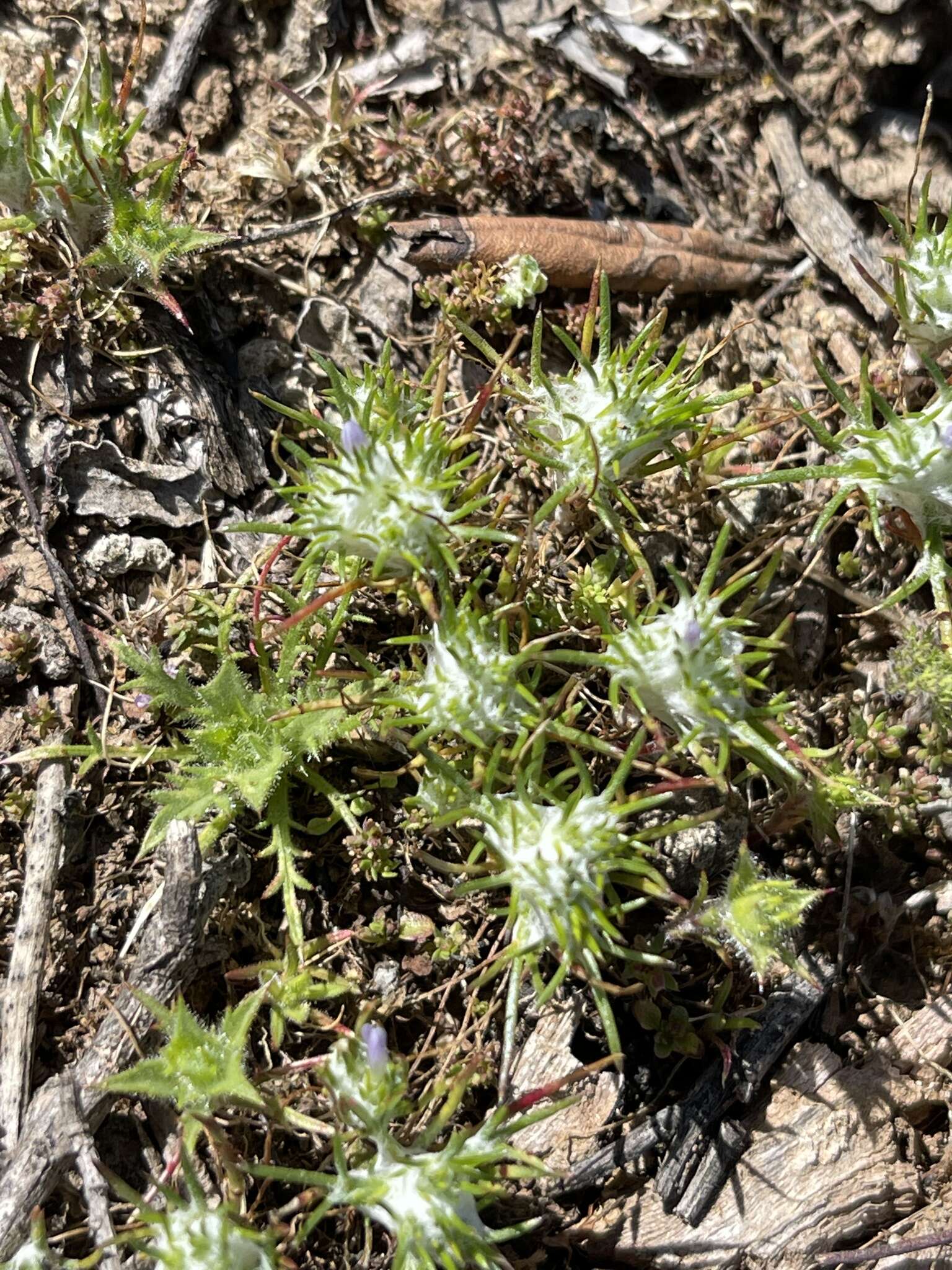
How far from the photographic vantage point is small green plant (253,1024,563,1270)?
91.0 inches

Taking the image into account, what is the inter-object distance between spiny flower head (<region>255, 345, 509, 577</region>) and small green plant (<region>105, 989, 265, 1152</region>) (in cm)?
121

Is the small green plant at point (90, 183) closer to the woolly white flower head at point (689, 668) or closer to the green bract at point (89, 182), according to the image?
the green bract at point (89, 182)

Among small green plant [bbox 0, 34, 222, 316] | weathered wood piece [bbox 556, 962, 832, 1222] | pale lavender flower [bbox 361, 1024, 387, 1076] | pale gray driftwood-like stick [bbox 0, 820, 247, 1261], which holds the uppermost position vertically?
small green plant [bbox 0, 34, 222, 316]

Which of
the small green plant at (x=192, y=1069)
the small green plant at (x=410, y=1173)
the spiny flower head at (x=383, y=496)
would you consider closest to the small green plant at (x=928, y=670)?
the spiny flower head at (x=383, y=496)

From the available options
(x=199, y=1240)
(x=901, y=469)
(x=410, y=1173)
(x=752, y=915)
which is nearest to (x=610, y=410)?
(x=901, y=469)

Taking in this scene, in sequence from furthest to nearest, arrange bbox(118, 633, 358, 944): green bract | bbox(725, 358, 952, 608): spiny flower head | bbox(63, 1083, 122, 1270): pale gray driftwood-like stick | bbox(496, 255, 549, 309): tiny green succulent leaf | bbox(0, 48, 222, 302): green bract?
bbox(496, 255, 549, 309): tiny green succulent leaf → bbox(0, 48, 222, 302): green bract → bbox(118, 633, 358, 944): green bract → bbox(725, 358, 952, 608): spiny flower head → bbox(63, 1083, 122, 1270): pale gray driftwood-like stick

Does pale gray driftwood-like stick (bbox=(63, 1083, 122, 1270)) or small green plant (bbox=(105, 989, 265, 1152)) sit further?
pale gray driftwood-like stick (bbox=(63, 1083, 122, 1270))

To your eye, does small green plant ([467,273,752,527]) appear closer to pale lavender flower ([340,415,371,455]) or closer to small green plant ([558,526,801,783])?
small green plant ([558,526,801,783])

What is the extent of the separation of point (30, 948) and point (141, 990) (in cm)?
39

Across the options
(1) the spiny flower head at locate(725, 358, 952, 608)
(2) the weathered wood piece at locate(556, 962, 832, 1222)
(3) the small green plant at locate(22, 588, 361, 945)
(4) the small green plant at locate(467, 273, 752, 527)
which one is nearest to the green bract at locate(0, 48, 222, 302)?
(4) the small green plant at locate(467, 273, 752, 527)

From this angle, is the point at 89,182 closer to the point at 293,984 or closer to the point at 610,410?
the point at 610,410

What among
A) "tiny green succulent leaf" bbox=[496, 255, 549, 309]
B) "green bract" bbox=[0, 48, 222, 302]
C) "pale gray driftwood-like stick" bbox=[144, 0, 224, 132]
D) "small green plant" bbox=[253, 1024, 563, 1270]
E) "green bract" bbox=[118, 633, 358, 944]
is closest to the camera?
"small green plant" bbox=[253, 1024, 563, 1270]

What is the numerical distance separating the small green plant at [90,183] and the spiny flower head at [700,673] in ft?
6.04

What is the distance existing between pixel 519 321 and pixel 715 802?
1.89 meters
